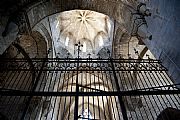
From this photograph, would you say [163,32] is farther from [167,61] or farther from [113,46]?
[113,46]

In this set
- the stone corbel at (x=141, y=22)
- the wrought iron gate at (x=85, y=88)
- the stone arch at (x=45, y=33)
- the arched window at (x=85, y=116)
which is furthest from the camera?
the stone arch at (x=45, y=33)

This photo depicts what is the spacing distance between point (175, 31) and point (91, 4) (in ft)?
16.8

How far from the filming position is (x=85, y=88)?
9.28 meters

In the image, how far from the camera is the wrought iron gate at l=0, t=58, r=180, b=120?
437cm

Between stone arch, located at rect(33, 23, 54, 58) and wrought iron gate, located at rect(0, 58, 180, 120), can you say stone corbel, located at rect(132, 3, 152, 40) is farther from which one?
stone arch, located at rect(33, 23, 54, 58)

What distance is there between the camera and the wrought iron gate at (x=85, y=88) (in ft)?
14.3

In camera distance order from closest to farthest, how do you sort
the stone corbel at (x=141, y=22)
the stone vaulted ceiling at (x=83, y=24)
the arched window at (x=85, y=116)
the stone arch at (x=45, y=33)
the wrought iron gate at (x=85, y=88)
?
the arched window at (x=85, y=116) → the wrought iron gate at (x=85, y=88) → the stone corbel at (x=141, y=22) → the stone arch at (x=45, y=33) → the stone vaulted ceiling at (x=83, y=24)

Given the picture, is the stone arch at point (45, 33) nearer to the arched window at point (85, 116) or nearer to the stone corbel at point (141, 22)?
the arched window at point (85, 116)

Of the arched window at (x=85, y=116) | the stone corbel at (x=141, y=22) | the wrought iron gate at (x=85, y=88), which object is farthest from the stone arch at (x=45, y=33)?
the stone corbel at (x=141, y=22)

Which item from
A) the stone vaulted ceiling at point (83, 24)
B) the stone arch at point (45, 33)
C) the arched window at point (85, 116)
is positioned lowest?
the arched window at point (85, 116)

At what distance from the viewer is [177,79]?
206 inches

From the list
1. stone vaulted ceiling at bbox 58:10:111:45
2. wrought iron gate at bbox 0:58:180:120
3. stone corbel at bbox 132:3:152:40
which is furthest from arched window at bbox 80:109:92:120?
stone vaulted ceiling at bbox 58:10:111:45

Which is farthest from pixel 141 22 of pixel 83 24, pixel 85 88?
pixel 83 24

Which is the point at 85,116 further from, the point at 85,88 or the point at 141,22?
the point at 141,22
